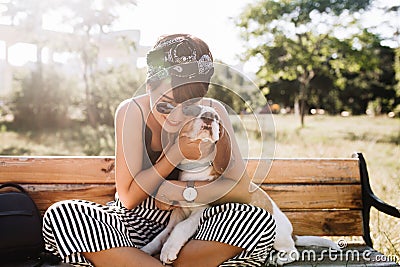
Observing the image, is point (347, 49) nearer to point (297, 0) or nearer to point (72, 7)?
point (297, 0)

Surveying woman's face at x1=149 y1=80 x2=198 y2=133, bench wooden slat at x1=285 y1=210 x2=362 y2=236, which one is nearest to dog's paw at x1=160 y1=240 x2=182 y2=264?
woman's face at x1=149 y1=80 x2=198 y2=133

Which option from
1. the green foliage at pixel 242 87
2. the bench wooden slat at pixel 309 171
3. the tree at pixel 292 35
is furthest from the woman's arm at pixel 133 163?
the tree at pixel 292 35

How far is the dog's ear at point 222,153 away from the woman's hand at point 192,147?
6 centimetres

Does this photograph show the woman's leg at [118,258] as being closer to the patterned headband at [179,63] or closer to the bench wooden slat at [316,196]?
the patterned headband at [179,63]

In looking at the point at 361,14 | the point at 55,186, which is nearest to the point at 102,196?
the point at 55,186

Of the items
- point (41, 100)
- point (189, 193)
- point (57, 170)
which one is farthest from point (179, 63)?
point (41, 100)

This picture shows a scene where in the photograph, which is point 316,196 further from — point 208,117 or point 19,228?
point 19,228

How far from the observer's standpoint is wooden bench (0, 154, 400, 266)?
8.34 feet

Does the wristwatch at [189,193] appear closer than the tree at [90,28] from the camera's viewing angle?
Yes

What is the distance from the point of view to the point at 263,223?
1.88 m

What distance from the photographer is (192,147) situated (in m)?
1.96

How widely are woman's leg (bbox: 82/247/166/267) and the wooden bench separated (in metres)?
0.79

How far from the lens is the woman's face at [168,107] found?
6.44ft

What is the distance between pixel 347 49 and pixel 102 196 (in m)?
16.3
